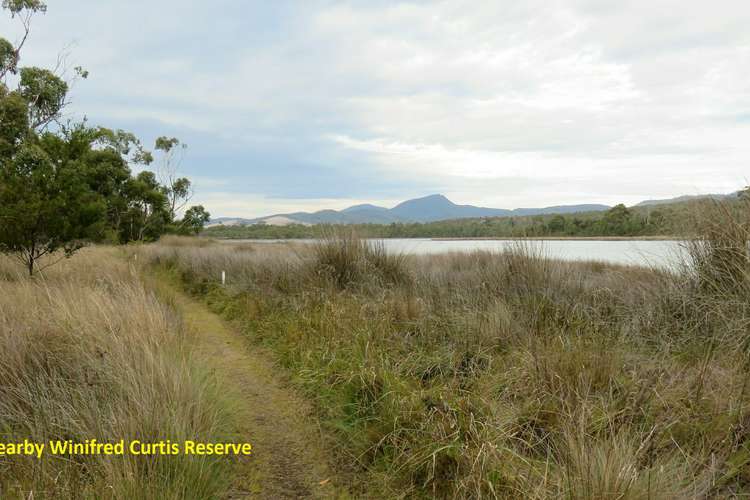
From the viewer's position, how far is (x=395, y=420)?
2492mm

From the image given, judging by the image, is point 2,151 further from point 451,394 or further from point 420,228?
point 420,228

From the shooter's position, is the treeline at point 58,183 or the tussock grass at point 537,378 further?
the treeline at point 58,183

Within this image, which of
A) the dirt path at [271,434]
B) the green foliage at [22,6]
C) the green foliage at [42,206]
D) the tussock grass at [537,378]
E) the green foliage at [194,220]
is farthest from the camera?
the green foliage at [194,220]

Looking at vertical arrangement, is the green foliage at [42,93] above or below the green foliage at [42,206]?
above

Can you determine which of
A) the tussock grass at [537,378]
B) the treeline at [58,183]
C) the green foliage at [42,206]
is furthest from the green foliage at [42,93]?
the tussock grass at [537,378]

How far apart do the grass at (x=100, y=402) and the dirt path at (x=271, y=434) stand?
229 millimetres

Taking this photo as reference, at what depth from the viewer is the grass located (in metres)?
1.82

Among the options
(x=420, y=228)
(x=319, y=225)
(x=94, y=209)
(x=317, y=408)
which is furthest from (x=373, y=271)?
(x=420, y=228)

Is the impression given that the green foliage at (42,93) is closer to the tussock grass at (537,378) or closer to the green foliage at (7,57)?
the green foliage at (7,57)

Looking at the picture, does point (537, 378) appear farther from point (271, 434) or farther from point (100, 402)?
point (100, 402)

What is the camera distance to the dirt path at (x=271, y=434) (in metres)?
2.34

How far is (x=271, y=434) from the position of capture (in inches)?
117

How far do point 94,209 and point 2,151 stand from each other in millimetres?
14597

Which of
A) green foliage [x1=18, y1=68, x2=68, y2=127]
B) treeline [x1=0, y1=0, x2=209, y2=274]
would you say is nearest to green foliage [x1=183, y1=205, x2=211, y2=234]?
treeline [x1=0, y1=0, x2=209, y2=274]
